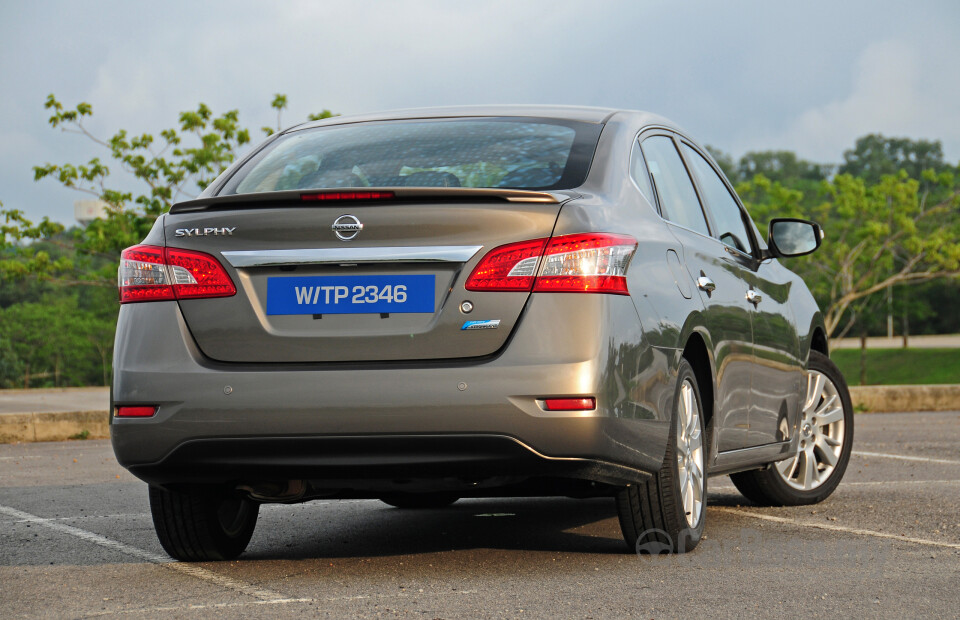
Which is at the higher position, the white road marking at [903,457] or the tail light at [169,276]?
the tail light at [169,276]

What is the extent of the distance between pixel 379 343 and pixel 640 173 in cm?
143

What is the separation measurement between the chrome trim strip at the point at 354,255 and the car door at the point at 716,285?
1.16 metres

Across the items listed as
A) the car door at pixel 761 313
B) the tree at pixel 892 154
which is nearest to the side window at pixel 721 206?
the car door at pixel 761 313

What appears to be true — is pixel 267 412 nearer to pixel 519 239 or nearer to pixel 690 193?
pixel 519 239

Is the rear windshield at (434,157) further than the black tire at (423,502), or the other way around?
the black tire at (423,502)

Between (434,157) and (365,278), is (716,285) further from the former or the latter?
(365,278)

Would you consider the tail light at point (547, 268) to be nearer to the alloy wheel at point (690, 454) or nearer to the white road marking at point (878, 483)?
the alloy wheel at point (690, 454)

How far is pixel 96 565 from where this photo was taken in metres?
4.71

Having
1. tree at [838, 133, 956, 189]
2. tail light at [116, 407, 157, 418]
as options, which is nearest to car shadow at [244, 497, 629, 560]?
tail light at [116, 407, 157, 418]

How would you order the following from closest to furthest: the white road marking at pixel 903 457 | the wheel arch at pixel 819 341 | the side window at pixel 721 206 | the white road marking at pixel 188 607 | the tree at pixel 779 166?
the white road marking at pixel 188 607, the side window at pixel 721 206, the wheel arch at pixel 819 341, the white road marking at pixel 903 457, the tree at pixel 779 166

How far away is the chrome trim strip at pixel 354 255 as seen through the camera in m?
3.98

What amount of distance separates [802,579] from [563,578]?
0.79m

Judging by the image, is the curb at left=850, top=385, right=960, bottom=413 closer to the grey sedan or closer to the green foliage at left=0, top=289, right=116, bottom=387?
the grey sedan

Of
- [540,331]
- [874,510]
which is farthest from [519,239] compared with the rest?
[874,510]
